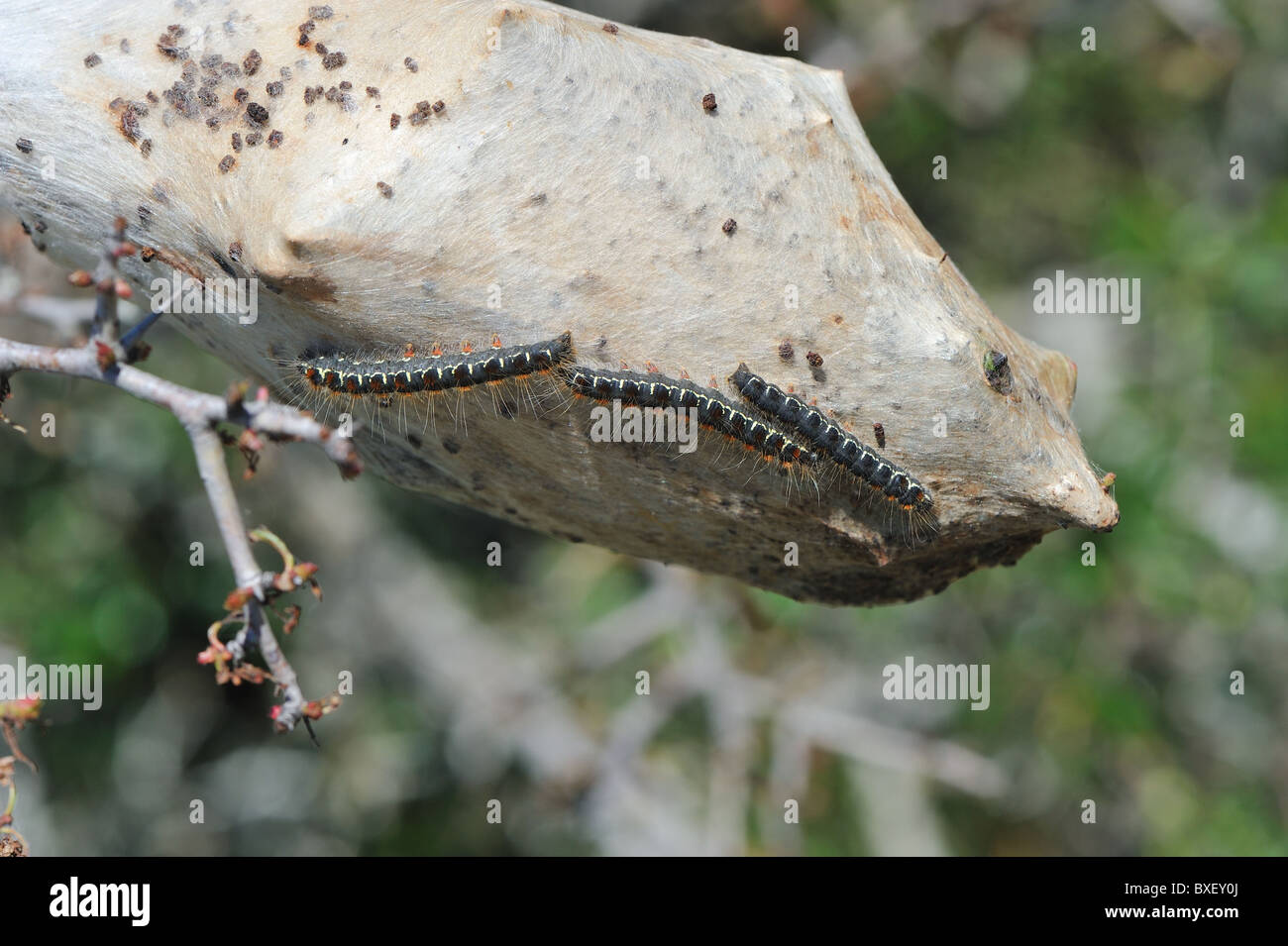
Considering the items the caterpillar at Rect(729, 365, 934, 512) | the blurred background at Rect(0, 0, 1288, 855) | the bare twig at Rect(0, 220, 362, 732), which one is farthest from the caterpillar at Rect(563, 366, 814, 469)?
the blurred background at Rect(0, 0, 1288, 855)

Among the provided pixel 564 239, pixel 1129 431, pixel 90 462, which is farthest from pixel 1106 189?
pixel 90 462

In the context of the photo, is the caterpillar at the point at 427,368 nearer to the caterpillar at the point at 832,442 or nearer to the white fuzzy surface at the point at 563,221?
the white fuzzy surface at the point at 563,221

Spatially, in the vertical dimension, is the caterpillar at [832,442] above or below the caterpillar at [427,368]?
below

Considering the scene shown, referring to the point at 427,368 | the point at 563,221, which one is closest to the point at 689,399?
the point at 563,221

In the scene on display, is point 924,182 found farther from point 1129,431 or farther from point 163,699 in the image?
point 163,699

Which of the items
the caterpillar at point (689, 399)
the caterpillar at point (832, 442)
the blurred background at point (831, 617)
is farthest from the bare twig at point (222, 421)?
the blurred background at point (831, 617)
